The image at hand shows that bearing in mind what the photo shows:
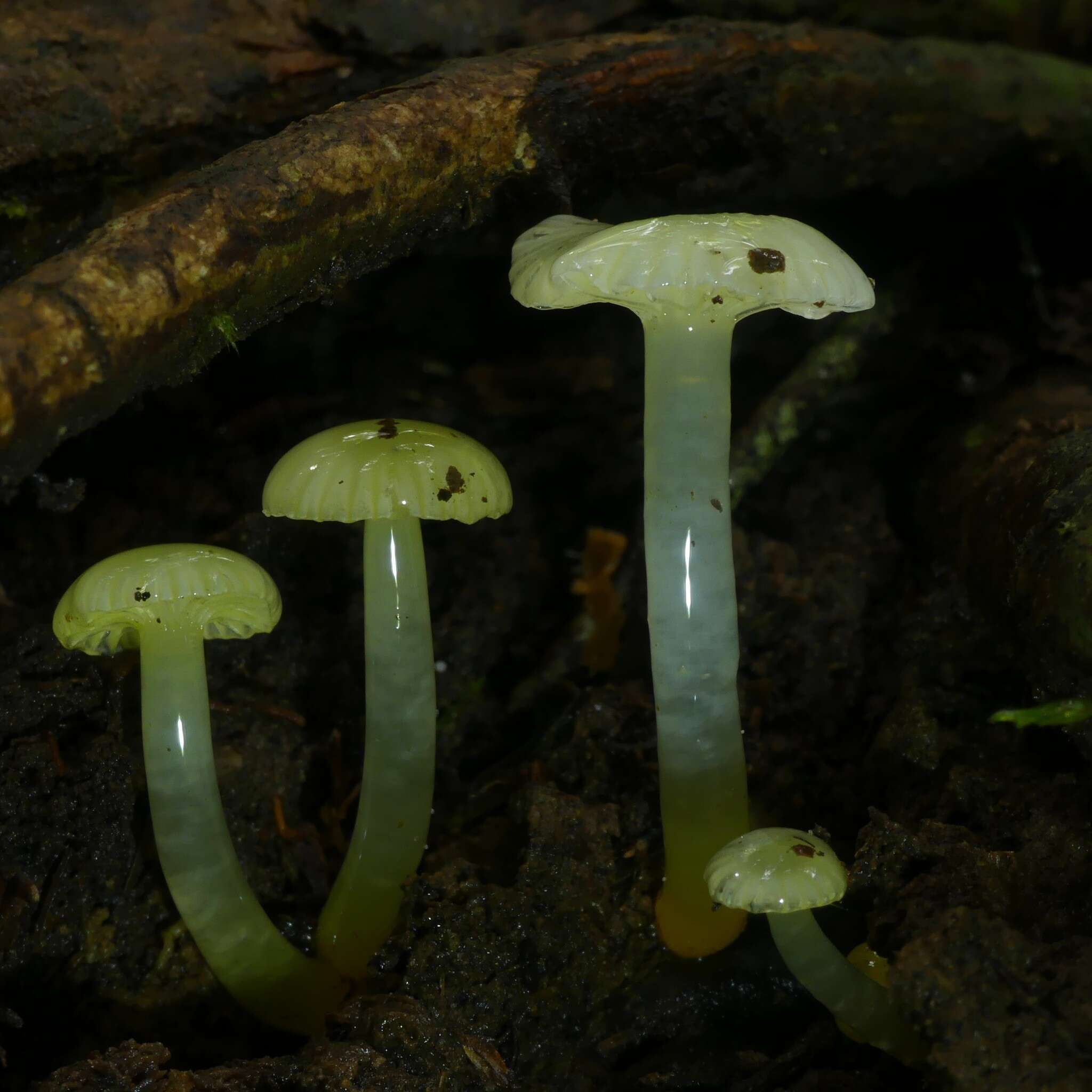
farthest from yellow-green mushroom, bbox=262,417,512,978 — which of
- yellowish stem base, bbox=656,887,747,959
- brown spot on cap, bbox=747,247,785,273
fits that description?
brown spot on cap, bbox=747,247,785,273

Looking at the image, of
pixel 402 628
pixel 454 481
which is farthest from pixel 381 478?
pixel 402 628

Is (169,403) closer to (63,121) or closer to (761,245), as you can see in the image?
(63,121)

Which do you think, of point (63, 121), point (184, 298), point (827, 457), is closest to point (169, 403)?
point (63, 121)

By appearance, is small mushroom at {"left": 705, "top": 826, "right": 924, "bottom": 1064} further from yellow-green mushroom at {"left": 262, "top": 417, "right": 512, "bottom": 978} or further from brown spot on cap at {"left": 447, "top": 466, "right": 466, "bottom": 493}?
brown spot on cap at {"left": 447, "top": 466, "right": 466, "bottom": 493}

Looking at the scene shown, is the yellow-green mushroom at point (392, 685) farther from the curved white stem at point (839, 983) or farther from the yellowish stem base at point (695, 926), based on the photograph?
the curved white stem at point (839, 983)

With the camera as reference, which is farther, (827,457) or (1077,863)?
(827,457)

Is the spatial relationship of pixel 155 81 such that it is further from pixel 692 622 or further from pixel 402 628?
pixel 692 622

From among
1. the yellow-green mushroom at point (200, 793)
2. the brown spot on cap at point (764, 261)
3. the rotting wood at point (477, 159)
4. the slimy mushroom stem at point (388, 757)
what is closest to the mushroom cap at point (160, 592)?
the yellow-green mushroom at point (200, 793)
